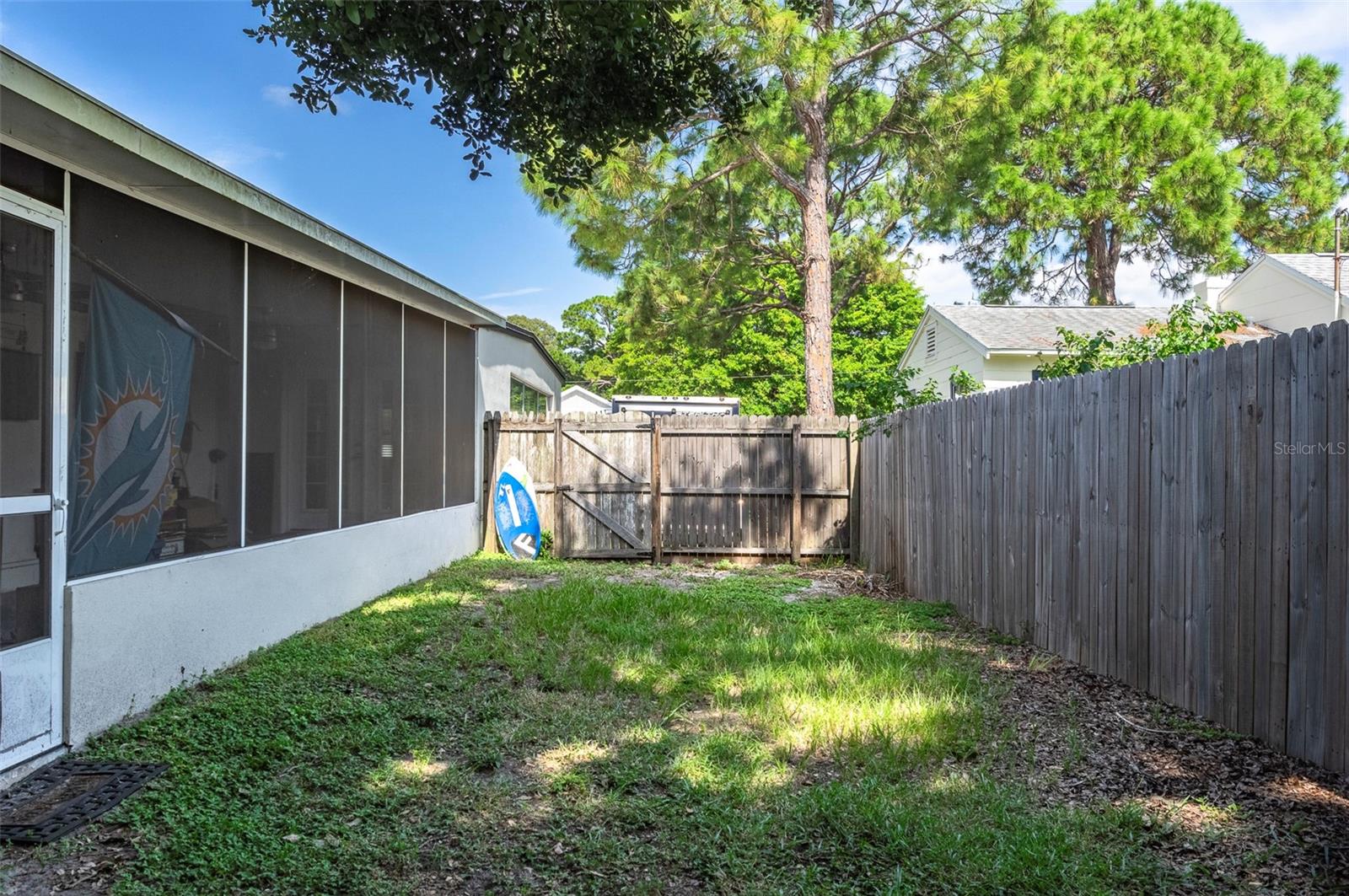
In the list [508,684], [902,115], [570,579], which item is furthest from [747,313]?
[508,684]

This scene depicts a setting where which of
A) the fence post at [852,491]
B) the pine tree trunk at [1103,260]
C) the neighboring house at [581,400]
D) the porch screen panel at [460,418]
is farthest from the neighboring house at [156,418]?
the neighboring house at [581,400]

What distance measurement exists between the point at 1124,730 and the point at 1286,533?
1.10 m

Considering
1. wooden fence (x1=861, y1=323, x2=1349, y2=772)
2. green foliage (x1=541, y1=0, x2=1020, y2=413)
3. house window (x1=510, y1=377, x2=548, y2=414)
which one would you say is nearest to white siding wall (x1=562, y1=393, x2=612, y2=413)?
green foliage (x1=541, y1=0, x2=1020, y2=413)

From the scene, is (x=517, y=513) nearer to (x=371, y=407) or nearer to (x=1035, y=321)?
(x=371, y=407)

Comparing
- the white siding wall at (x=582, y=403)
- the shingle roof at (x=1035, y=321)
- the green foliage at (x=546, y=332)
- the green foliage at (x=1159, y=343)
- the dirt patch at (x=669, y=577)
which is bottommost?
the dirt patch at (x=669, y=577)

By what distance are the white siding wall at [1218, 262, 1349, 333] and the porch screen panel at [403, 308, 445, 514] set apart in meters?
13.0

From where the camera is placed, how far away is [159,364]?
14.1ft

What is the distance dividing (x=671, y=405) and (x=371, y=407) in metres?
12.2

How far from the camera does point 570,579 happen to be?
8.09 m

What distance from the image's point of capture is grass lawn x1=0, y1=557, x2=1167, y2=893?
8.66ft

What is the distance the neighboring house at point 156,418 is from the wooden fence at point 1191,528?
469 centimetres

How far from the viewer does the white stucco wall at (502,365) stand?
408 inches

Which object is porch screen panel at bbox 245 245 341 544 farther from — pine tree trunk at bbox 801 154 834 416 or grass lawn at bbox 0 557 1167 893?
pine tree trunk at bbox 801 154 834 416

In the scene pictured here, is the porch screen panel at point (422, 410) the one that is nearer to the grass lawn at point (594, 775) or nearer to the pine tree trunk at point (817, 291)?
the grass lawn at point (594, 775)
